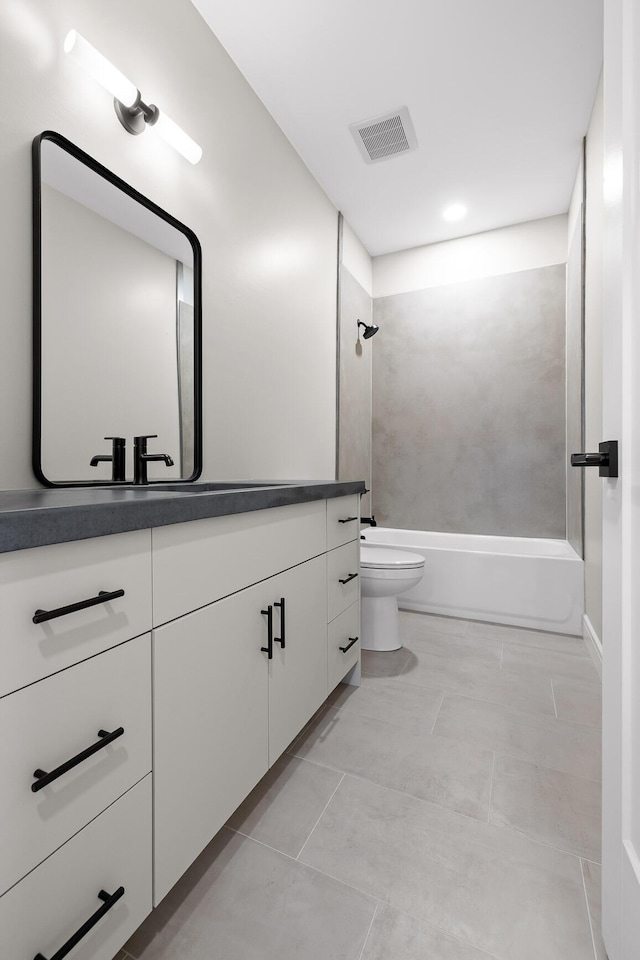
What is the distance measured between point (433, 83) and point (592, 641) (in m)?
2.71

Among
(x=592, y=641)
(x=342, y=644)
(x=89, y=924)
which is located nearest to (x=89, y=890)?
(x=89, y=924)

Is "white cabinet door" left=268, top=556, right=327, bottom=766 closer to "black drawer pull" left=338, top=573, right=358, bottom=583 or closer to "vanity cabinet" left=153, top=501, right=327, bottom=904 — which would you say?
"vanity cabinet" left=153, top=501, right=327, bottom=904

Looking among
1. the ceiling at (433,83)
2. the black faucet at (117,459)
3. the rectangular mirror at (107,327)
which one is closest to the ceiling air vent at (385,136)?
the ceiling at (433,83)

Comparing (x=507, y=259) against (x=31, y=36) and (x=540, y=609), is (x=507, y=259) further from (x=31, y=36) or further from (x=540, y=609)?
(x=31, y=36)

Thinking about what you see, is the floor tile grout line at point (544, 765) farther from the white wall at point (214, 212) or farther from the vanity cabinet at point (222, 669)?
the white wall at point (214, 212)

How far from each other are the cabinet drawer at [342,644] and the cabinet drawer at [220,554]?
39 cm

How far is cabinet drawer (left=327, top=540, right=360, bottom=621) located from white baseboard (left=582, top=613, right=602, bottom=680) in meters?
1.19

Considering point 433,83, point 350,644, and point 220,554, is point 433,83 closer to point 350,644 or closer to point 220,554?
point 220,554

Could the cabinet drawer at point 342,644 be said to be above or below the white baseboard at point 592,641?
above

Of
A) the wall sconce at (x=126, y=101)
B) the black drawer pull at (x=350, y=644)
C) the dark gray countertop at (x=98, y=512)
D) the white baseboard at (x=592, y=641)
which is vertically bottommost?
the white baseboard at (x=592, y=641)

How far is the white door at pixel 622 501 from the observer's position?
0.71m

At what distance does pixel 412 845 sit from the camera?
3.63ft

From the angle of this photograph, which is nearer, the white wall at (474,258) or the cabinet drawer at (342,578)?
the cabinet drawer at (342,578)

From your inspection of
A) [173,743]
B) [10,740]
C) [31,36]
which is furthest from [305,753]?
[31,36]
